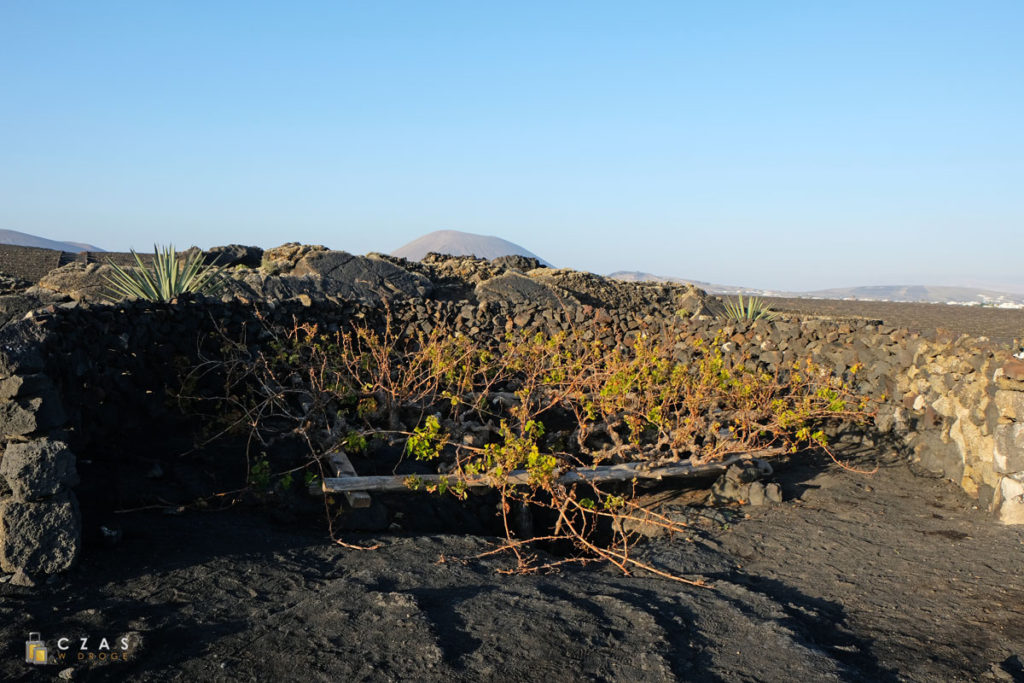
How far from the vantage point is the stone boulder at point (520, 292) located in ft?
36.1

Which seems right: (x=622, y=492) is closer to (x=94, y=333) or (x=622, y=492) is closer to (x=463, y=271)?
(x=94, y=333)

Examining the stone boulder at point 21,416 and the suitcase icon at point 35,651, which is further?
the stone boulder at point 21,416

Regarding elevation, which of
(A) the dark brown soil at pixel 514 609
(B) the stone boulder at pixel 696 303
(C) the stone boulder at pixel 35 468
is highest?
(B) the stone boulder at pixel 696 303

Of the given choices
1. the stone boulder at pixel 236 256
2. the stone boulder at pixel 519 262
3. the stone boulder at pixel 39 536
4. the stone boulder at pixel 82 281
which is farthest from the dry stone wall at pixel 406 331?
the stone boulder at pixel 82 281

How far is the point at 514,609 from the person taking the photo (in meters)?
3.71

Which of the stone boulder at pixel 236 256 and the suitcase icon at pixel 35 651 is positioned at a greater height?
the stone boulder at pixel 236 256

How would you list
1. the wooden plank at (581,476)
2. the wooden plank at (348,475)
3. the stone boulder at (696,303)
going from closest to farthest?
the wooden plank at (348,475) < the wooden plank at (581,476) < the stone boulder at (696,303)

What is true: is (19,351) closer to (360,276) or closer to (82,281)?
(82,281)

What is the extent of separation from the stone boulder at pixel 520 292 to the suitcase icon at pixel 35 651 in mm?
8081

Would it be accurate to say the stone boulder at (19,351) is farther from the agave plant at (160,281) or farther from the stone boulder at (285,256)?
the stone boulder at (285,256)

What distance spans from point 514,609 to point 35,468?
8.27 ft

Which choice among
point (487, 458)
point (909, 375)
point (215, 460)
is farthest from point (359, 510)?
point (909, 375)

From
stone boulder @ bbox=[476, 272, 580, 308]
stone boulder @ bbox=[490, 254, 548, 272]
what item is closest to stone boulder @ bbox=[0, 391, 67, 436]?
stone boulder @ bbox=[476, 272, 580, 308]

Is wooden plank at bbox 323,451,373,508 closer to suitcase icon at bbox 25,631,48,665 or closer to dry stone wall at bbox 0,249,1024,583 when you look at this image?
dry stone wall at bbox 0,249,1024,583
